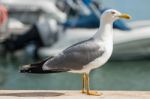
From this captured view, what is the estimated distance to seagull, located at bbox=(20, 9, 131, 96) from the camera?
4766 millimetres

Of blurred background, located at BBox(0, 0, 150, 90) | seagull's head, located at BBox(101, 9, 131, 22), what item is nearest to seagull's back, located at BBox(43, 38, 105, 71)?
seagull's head, located at BBox(101, 9, 131, 22)

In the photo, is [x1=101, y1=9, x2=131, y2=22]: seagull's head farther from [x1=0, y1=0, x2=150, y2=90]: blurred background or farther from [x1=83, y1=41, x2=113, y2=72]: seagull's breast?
[x1=0, y1=0, x2=150, y2=90]: blurred background

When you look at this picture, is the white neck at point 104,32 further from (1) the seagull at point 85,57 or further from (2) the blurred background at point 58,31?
(2) the blurred background at point 58,31

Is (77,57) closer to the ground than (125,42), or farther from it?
closer to the ground

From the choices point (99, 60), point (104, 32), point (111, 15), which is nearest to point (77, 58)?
point (99, 60)

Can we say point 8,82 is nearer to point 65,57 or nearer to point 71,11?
point 71,11

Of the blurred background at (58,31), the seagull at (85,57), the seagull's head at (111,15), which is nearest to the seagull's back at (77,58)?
the seagull at (85,57)

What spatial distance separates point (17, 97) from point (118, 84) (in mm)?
10383

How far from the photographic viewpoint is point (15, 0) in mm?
23109

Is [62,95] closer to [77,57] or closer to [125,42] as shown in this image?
[77,57]

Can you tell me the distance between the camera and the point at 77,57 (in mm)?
4812

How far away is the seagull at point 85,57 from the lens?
4.77m

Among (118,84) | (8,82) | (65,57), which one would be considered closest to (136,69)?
(118,84)

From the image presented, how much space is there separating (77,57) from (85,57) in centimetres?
7
